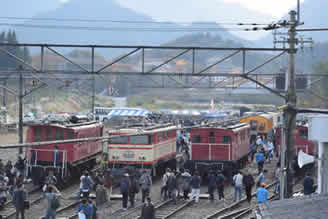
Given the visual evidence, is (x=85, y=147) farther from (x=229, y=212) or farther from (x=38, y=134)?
(x=229, y=212)

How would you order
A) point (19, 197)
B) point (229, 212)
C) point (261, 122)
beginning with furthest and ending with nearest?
1. point (261, 122)
2. point (229, 212)
3. point (19, 197)

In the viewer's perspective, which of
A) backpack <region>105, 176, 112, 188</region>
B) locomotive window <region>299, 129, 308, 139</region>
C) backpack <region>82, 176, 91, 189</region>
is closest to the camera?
backpack <region>82, 176, 91, 189</region>

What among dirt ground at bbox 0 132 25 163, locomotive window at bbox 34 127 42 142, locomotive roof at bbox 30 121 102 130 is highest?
locomotive roof at bbox 30 121 102 130

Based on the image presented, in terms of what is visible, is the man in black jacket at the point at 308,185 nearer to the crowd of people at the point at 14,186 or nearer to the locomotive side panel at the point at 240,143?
the locomotive side panel at the point at 240,143

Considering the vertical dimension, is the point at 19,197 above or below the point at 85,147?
below

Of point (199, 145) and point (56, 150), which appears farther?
point (199, 145)

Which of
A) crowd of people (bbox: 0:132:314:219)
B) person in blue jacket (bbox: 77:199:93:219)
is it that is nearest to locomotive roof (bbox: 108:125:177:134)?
crowd of people (bbox: 0:132:314:219)

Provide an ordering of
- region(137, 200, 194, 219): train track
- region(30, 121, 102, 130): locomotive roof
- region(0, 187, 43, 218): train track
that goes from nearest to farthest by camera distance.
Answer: region(0, 187, 43, 218): train track, region(137, 200, 194, 219): train track, region(30, 121, 102, 130): locomotive roof

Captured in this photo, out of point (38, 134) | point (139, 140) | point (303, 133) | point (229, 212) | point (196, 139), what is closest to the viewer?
point (229, 212)

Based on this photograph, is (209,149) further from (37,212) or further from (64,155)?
(37,212)

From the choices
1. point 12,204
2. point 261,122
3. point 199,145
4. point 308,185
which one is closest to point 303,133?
point 199,145

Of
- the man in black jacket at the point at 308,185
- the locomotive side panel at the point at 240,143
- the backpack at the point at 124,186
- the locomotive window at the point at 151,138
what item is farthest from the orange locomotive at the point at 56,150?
the man in black jacket at the point at 308,185

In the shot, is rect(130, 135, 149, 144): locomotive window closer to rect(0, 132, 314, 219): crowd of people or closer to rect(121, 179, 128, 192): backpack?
rect(0, 132, 314, 219): crowd of people

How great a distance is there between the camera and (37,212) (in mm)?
19953
